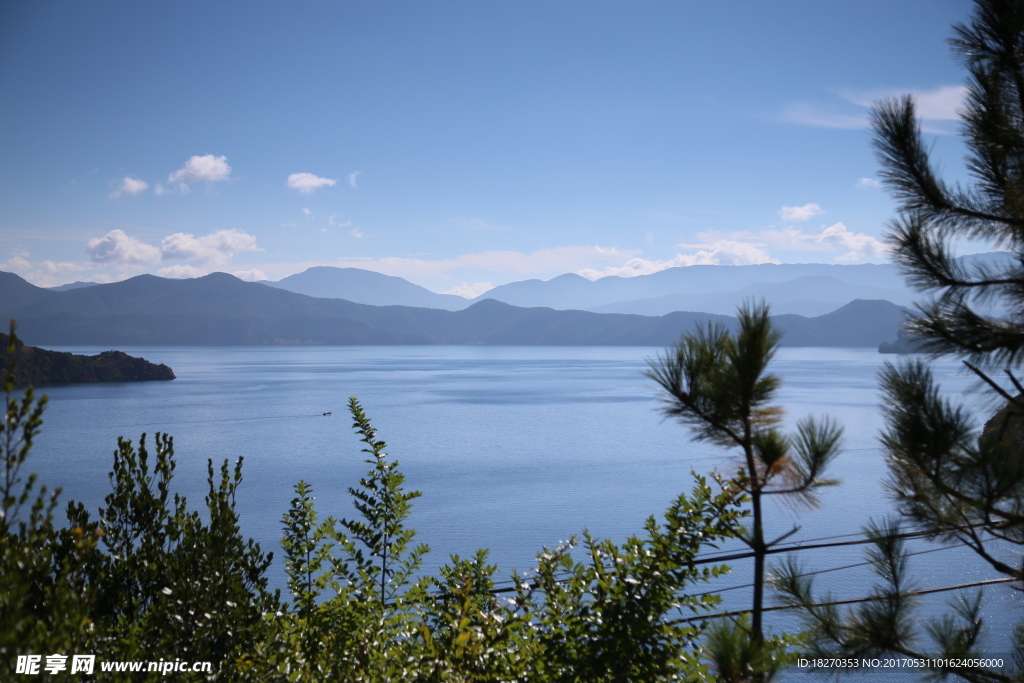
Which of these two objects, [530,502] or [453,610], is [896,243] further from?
[530,502]

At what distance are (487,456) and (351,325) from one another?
159 m

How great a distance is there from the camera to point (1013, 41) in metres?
2.61

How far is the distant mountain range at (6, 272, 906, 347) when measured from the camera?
130750mm

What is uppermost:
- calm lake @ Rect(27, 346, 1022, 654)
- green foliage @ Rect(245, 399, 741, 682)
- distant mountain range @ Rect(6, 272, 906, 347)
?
distant mountain range @ Rect(6, 272, 906, 347)

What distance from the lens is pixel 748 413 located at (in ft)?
7.09

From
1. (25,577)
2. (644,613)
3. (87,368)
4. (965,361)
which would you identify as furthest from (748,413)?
(87,368)

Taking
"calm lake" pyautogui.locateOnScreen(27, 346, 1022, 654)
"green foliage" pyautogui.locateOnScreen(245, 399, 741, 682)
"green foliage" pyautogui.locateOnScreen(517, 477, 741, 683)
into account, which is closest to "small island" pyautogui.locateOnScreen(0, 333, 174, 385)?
"calm lake" pyautogui.locateOnScreen(27, 346, 1022, 654)

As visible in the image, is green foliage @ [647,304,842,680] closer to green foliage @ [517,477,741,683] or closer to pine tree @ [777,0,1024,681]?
green foliage @ [517,477,741,683]

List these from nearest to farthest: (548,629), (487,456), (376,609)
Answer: (548,629), (376,609), (487,456)

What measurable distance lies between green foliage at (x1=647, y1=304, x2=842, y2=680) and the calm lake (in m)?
0.13

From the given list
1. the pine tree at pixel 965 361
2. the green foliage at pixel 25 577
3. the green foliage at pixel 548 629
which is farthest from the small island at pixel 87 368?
the pine tree at pixel 965 361

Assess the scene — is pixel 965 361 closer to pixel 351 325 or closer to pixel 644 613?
pixel 644 613

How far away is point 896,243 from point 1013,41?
0.91 metres

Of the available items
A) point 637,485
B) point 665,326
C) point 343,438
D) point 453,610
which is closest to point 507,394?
point 343,438
